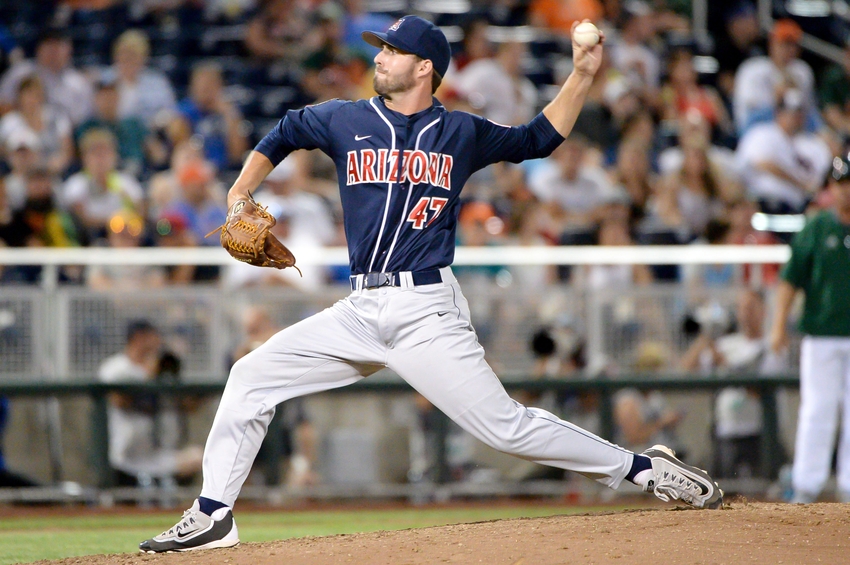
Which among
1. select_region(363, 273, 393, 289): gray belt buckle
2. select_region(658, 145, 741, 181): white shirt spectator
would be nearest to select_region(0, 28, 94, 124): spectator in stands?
select_region(658, 145, 741, 181): white shirt spectator

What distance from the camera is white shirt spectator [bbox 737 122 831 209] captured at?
10.3 metres

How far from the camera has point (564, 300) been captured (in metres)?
8.02

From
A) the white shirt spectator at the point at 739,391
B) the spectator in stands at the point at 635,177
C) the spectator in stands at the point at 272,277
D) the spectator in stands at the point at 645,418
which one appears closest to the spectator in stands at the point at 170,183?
the spectator in stands at the point at 272,277

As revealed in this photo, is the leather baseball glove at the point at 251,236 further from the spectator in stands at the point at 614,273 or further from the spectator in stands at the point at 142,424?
the spectator in stands at the point at 614,273

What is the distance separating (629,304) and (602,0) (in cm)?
550

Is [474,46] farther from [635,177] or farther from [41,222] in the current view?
[41,222]

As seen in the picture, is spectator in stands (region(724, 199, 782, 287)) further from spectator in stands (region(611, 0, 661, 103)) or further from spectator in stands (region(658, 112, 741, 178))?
spectator in stands (region(611, 0, 661, 103))

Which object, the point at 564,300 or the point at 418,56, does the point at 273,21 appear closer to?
the point at 564,300

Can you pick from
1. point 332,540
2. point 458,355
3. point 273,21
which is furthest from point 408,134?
point 273,21

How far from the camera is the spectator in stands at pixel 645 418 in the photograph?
26.2 ft

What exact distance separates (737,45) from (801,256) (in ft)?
20.0

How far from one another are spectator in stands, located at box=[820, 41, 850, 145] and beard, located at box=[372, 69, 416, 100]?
860cm

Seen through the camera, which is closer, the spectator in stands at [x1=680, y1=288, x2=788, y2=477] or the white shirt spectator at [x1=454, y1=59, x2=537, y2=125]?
the spectator in stands at [x1=680, y1=288, x2=788, y2=477]

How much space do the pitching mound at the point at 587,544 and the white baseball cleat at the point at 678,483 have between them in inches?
2.8
